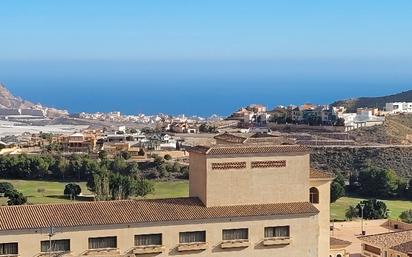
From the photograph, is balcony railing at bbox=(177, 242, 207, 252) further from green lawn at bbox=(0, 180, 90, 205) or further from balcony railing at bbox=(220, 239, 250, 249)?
green lawn at bbox=(0, 180, 90, 205)

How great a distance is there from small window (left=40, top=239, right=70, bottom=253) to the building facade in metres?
0.03

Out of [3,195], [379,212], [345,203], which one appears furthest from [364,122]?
[3,195]

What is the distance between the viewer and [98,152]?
239ft

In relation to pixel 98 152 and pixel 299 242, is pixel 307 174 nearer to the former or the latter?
pixel 299 242

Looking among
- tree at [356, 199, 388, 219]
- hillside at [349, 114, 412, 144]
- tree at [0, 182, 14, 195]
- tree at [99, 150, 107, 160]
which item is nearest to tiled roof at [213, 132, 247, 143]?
tree at [356, 199, 388, 219]

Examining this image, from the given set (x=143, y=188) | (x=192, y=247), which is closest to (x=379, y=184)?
(x=143, y=188)

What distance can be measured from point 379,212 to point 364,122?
39.7 m

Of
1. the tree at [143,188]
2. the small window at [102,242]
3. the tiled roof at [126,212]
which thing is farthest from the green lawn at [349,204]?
the small window at [102,242]

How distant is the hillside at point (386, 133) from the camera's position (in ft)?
278

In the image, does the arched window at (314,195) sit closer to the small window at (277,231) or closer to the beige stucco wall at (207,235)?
the beige stucco wall at (207,235)

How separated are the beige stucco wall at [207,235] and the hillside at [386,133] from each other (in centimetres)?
6003

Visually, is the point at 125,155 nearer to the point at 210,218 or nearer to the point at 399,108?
the point at 399,108

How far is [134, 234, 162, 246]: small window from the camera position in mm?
23234

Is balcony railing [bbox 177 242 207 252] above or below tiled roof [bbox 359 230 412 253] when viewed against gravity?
above
